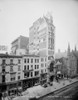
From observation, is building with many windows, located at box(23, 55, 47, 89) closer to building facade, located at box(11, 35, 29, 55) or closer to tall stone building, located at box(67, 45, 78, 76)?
building facade, located at box(11, 35, 29, 55)

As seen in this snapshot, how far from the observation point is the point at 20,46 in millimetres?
4305

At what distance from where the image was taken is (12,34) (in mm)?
3637

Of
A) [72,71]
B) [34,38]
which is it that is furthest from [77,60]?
[34,38]

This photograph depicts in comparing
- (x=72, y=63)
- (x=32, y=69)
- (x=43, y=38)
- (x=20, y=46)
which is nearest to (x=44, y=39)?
(x=43, y=38)

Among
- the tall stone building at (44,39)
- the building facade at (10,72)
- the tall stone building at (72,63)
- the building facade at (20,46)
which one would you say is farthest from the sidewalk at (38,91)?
the building facade at (20,46)

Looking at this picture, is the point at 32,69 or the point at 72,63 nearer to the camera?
the point at 32,69

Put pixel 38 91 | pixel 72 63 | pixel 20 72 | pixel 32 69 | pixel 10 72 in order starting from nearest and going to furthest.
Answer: pixel 10 72 → pixel 38 91 → pixel 20 72 → pixel 32 69 → pixel 72 63

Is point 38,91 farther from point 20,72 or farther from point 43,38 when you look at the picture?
point 43,38

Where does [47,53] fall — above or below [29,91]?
above

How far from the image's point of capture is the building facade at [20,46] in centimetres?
382

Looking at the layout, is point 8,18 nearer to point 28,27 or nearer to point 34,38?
point 28,27

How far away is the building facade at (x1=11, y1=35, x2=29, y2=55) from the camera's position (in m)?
3.82

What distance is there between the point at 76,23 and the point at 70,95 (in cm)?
461

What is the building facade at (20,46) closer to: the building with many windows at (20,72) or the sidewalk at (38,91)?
the building with many windows at (20,72)
